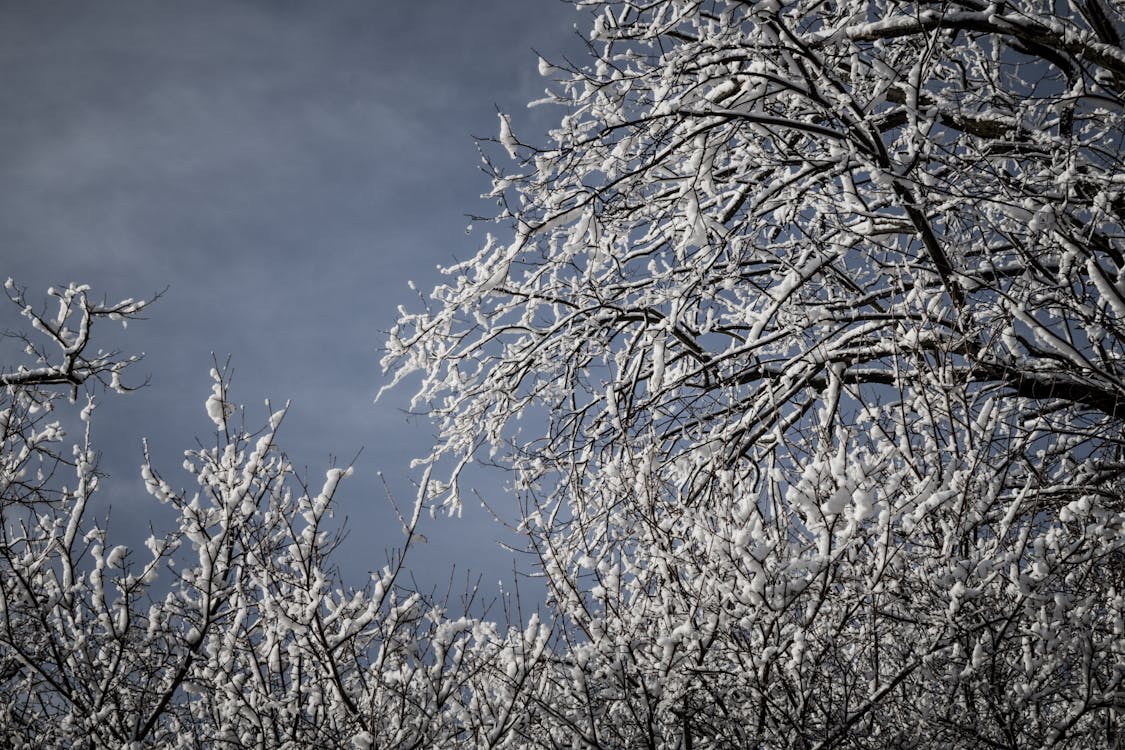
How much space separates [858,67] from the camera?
459 centimetres

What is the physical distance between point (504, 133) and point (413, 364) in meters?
2.66

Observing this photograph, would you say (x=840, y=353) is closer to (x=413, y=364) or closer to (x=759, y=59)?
(x=759, y=59)

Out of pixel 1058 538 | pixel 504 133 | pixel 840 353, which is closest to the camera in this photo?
pixel 1058 538

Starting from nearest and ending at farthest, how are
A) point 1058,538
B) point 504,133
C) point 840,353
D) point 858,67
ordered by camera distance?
point 1058,538 < point 504,133 < point 858,67 < point 840,353

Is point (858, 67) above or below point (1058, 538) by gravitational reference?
above

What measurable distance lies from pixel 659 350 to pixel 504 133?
5.30 ft

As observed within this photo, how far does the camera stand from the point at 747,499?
2.84 meters

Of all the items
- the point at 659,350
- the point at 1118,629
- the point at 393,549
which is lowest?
the point at 1118,629

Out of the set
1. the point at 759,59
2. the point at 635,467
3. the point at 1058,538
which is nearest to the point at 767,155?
the point at 759,59

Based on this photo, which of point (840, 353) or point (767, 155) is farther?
point (840, 353)

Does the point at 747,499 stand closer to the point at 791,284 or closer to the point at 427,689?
the point at 427,689

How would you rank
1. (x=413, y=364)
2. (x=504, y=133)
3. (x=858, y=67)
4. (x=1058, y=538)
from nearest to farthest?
(x=1058, y=538) → (x=504, y=133) → (x=858, y=67) → (x=413, y=364)

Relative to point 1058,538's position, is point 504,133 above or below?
above

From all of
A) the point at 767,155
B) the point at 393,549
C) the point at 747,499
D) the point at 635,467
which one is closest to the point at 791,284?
the point at 767,155
